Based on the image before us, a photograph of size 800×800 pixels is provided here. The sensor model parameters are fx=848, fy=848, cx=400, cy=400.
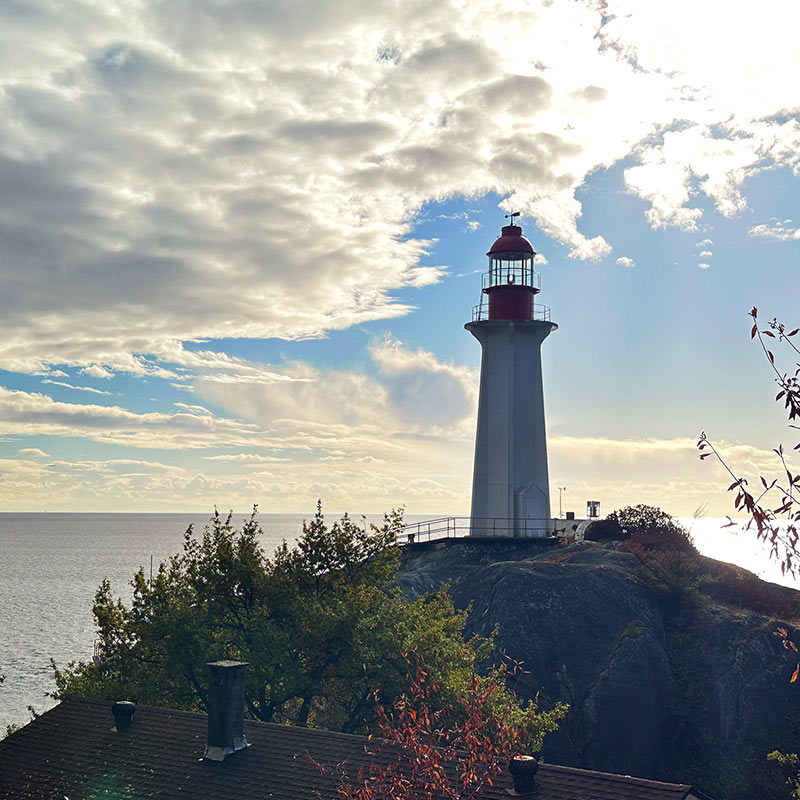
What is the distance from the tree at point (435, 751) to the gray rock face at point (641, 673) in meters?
6.66

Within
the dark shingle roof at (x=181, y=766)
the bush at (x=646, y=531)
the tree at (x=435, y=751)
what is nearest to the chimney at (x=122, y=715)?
the dark shingle roof at (x=181, y=766)

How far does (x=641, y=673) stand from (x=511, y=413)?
16687mm

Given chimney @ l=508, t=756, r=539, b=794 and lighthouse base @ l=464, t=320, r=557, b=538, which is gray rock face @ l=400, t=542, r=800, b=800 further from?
chimney @ l=508, t=756, r=539, b=794

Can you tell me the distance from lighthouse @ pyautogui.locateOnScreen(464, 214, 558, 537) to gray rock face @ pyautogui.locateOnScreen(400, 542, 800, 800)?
26.4 ft

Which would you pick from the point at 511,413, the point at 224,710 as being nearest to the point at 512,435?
the point at 511,413

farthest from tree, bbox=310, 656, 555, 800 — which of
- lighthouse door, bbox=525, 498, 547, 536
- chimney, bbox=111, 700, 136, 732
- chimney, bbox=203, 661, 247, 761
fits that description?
lighthouse door, bbox=525, 498, 547, 536

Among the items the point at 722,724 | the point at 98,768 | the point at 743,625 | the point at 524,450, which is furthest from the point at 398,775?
the point at 524,450

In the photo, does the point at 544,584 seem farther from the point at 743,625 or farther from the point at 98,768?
the point at 98,768

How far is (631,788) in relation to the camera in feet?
50.6

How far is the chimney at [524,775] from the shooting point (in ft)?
50.7

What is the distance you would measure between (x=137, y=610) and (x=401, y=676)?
8394mm

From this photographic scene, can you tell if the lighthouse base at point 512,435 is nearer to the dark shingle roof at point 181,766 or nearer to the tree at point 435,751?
the tree at point 435,751

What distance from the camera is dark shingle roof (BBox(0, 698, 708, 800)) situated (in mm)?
15836

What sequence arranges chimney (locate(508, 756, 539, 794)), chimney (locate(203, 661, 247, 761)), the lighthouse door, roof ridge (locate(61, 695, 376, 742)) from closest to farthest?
chimney (locate(508, 756, 539, 794))
chimney (locate(203, 661, 247, 761))
roof ridge (locate(61, 695, 376, 742))
the lighthouse door
